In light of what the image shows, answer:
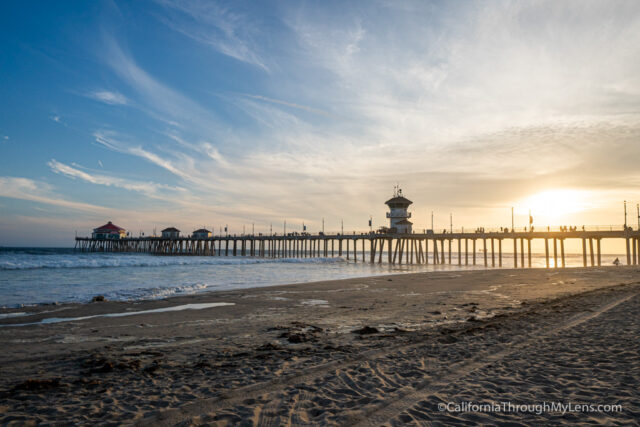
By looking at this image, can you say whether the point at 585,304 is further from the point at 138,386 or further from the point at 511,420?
the point at 138,386

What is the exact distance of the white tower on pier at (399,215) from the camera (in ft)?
206

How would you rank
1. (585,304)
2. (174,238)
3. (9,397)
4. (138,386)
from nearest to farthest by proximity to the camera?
(9,397), (138,386), (585,304), (174,238)

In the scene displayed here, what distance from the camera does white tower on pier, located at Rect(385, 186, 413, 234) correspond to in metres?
62.8

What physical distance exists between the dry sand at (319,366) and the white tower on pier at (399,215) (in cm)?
5115

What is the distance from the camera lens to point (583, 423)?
3842 mm

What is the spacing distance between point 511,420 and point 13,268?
42.6m

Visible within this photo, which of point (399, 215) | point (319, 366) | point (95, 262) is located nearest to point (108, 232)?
point (95, 262)

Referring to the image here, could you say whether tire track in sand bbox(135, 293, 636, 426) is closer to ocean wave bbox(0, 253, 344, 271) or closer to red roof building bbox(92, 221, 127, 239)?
ocean wave bbox(0, 253, 344, 271)

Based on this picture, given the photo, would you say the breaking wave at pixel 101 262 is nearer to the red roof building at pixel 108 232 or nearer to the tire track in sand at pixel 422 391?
the tire track in sand at pixel 422 391

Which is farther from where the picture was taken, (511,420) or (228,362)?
(228,362)

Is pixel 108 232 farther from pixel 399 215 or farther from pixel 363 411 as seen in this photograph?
pixel 363 411

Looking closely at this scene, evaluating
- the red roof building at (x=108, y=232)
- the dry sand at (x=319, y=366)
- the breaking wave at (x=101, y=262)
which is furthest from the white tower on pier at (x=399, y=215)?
the red roof building at (x=108, y=232)

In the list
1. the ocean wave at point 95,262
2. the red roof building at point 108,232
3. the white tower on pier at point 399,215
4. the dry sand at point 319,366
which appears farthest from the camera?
the red roof building at point 108,232

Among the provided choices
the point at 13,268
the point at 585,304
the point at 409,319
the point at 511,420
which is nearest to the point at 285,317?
the point at 409,319
